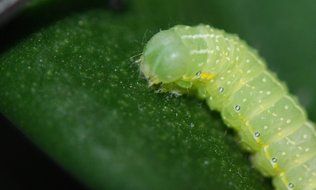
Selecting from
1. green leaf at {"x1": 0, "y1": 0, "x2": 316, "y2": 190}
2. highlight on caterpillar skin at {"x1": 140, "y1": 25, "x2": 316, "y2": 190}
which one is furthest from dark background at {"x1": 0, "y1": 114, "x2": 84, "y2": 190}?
highlight on caterpillar skin at {"x1": 140, "y1": 25, "x2": 316, "y2": 190}

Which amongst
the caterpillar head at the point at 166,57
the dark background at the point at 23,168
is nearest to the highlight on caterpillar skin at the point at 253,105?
the caterpillar head at the point at 166,57

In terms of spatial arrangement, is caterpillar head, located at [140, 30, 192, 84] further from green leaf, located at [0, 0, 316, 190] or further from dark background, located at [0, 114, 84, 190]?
dark background, located at [0, 114, 84, 190]

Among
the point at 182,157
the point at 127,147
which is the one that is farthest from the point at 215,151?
the point at 127,147

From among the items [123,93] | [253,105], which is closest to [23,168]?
[123,93]

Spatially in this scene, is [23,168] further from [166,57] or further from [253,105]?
[253,105]

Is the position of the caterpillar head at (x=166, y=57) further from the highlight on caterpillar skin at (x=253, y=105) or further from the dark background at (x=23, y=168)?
the dark background at (x=23, y=168)
